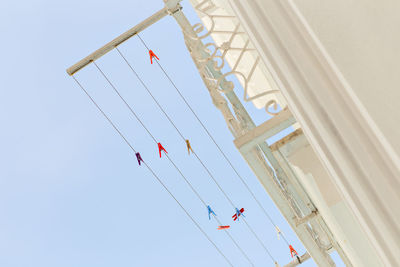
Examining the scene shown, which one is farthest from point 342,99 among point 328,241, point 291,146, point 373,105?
point 328,241

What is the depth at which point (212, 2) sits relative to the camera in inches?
187

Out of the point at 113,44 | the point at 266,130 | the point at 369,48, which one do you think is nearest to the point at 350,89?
the point at 369,48

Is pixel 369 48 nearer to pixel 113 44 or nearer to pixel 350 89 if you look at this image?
pixel 350 89

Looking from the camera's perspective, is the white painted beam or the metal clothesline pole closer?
the white painted beam

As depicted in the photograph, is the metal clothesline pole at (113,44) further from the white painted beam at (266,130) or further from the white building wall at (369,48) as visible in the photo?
the white building wall at (369,48)

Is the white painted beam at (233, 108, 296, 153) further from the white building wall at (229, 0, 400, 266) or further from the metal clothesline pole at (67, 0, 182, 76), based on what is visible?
the metal clothesline pole at (67, 0, 182, 76)

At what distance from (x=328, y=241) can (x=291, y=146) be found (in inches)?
56.9

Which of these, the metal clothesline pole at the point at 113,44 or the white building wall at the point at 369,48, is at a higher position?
the metal clothesline pole at the point at 113,44

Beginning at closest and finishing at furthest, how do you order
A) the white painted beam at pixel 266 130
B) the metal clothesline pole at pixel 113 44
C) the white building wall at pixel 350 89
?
the white building wall at pixel 350 89 < the white painted beam at pixel 266 130 < the metal clothesline pole at pixel 113 44

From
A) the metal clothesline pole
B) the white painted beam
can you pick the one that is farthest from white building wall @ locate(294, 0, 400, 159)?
the metal clothesline pole

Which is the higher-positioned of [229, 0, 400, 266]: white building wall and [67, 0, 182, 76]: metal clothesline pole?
[67, 0, 182, 76]: metal clothesline pole

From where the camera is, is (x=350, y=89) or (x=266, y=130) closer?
(x=350, y=89)

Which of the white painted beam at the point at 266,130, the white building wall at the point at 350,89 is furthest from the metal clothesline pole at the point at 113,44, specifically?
the white building wall at the point at 350,89

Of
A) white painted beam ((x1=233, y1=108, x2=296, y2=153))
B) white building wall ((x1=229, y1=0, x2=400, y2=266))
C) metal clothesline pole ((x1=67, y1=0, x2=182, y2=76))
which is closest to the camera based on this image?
white building wall ((x1=229, y1=0, x2=400, y2=266))
